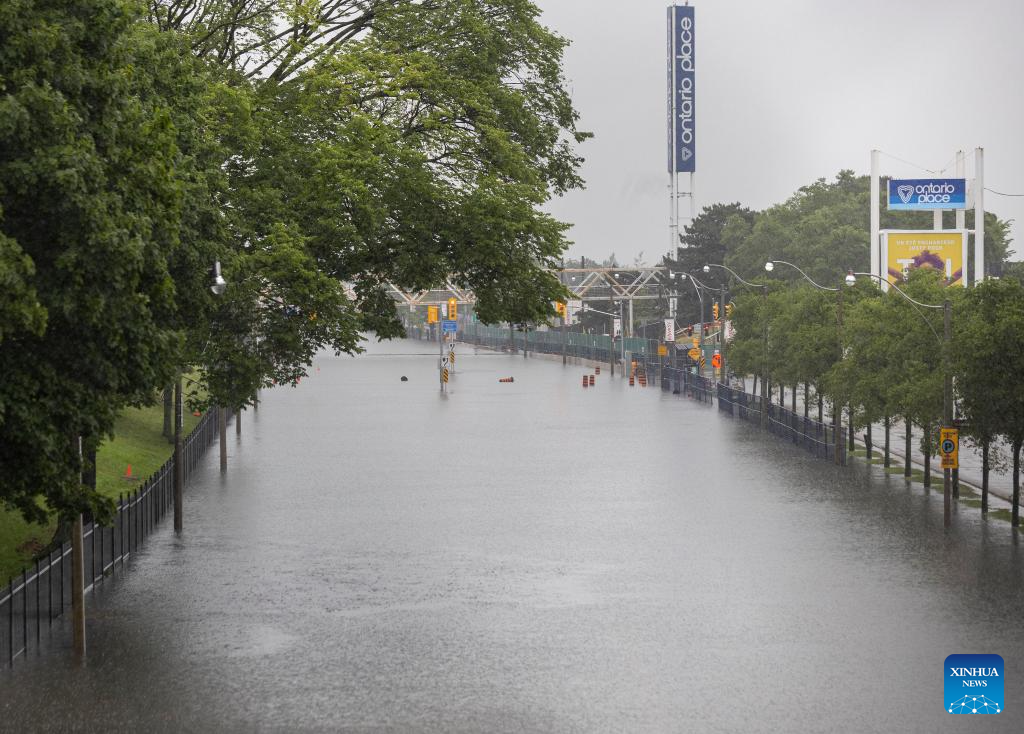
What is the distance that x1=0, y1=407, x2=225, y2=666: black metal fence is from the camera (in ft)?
62.3

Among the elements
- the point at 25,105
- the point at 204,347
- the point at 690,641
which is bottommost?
the point at 690,641

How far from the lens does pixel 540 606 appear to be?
2212cm

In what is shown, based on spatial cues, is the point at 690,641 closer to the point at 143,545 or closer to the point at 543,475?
the point at 143,545

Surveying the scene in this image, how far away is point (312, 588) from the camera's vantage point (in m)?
23.6

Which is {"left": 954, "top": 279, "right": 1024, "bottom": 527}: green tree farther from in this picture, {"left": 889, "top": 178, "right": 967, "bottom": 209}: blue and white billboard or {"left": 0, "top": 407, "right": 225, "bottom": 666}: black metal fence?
{"left": 889, "top": 178, "right": 967, "bottom": 209}: blue and white billboard

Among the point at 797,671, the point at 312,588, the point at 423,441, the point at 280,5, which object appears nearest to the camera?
the point at 797,671

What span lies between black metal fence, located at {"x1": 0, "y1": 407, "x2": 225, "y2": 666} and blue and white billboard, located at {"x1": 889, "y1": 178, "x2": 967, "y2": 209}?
51036 millimetres

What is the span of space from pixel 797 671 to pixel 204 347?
14.2 m

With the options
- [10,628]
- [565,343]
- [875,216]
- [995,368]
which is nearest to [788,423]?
[995,368]

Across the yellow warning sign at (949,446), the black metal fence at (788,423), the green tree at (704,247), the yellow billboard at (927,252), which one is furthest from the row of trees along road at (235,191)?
the green tree at (704,247)

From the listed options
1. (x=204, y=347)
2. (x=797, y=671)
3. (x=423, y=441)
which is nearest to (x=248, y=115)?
(x=204, y=347)

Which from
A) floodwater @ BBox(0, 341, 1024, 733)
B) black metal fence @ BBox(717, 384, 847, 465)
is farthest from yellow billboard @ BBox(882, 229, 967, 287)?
floodwater @ BBox(0, 341, 1024, 733)

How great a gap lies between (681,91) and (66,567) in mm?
119436

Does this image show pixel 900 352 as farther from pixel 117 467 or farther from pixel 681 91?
pixel 681 91
